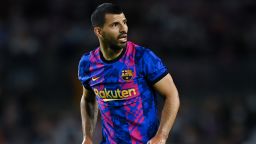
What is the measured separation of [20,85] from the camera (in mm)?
11922

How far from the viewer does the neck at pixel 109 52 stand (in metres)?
5.56

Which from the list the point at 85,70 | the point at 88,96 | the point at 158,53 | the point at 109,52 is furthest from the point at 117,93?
the point at 158,53

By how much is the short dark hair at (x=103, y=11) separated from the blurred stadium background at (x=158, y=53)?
505cm

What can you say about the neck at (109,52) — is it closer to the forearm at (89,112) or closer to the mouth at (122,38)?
the mouth at (122,38)

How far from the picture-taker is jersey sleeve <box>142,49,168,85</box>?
5.38 meters

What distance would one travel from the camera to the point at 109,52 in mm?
5602

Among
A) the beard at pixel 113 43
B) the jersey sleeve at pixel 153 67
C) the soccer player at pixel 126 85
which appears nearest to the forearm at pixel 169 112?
the soccer player at pixel 126 85

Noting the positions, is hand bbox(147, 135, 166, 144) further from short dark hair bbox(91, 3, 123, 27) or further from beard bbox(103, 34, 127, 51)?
short dark hair bbox(91, 3, 123, 27)

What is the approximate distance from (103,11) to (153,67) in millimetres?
600

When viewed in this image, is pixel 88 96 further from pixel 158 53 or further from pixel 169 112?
pixel 158 53

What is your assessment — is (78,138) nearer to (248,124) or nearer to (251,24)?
(248,124)

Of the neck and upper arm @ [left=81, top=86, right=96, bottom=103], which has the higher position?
the neck

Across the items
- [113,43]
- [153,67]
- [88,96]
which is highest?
[113,43]

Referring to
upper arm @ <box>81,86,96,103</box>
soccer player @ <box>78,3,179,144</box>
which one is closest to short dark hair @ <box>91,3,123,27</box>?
soccer player @ <box>78,3,179,144</box>
